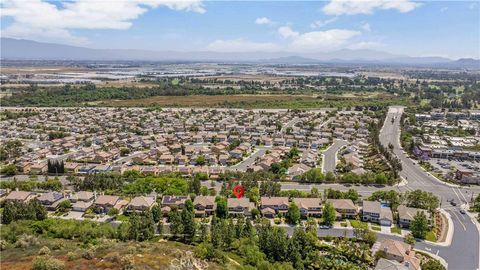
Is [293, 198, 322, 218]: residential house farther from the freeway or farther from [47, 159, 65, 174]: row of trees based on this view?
[47, 159, 65, 174]: row of trees

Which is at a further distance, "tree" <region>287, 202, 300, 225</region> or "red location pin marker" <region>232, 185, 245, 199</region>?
"red location pin marker" <region>232, 185, 245, 199</region>

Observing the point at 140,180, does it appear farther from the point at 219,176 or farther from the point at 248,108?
the point at 248,108

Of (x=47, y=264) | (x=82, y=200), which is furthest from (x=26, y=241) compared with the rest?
(x=82, y=200)

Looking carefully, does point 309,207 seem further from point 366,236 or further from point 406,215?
point 406,215

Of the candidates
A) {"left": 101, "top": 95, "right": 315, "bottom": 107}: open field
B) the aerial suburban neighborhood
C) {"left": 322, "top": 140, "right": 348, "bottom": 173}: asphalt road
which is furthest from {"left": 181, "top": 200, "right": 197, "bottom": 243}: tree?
{"left": 101, "top": 95, "right": 315, "bottom": 107}: open field

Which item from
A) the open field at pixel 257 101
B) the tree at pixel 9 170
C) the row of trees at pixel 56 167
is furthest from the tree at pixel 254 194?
the open field at pixel 257 101
